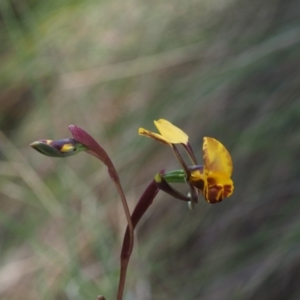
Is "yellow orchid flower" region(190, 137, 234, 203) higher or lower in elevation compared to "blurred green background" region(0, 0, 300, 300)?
lower

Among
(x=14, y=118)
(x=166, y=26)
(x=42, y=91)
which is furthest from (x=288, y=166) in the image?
(x=14, y=118)

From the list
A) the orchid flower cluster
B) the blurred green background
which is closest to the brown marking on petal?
the orchid flower cluster

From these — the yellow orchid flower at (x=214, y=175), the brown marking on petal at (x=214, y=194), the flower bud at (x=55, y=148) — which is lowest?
the brown marking on petal at (x=214, y=194)

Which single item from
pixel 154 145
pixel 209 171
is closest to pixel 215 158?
pixel 209 171

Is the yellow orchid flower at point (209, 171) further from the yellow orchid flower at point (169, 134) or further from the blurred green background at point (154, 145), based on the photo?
the blurred green background at point (154, 145)

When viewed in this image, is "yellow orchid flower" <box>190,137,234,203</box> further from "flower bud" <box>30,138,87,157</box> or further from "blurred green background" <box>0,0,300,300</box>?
"blurred green background" <box>0,0,300,300</box>

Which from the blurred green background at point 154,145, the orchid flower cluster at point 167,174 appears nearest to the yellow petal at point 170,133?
the orchid flower cluster at point 167,174

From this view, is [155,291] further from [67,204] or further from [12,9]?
[12,9]
